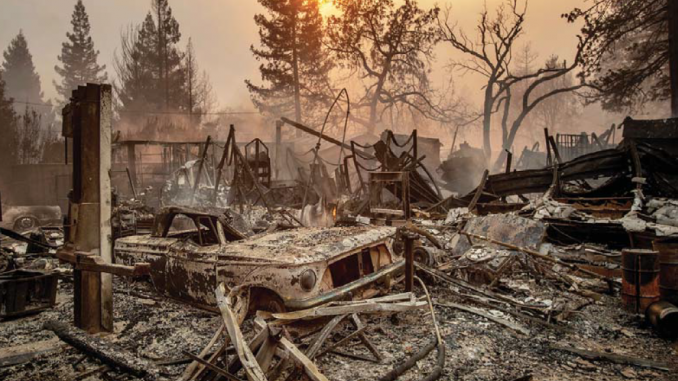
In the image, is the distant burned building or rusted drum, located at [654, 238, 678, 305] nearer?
rusted drum, located at [654, 238, 678, 305]

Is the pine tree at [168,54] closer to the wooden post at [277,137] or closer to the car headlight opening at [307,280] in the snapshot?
the wooden post at [277,137]

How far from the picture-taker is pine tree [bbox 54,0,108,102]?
5029cm

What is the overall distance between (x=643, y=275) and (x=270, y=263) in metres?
4.80

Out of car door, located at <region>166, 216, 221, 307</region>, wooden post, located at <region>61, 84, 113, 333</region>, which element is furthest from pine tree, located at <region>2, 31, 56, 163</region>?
car door, located at <region>166, 216, 221, 307</region>

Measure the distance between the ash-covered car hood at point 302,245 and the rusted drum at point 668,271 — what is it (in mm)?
3531

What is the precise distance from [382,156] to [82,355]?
9368mm

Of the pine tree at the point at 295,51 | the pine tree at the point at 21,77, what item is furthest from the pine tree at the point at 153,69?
the pine tree at the point at 21,77

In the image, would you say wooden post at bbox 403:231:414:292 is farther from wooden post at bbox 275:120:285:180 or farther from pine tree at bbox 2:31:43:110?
pine tree at bbox 2:31:43:110

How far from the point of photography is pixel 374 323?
486cm

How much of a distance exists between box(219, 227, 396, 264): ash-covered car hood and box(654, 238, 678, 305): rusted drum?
3531 mm

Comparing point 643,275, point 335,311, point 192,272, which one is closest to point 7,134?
point 192,272

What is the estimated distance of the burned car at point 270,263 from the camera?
405 cm

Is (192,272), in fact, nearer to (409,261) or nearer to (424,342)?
(409,261)

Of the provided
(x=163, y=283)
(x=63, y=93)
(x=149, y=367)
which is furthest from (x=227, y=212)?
(x=63, y=93)
